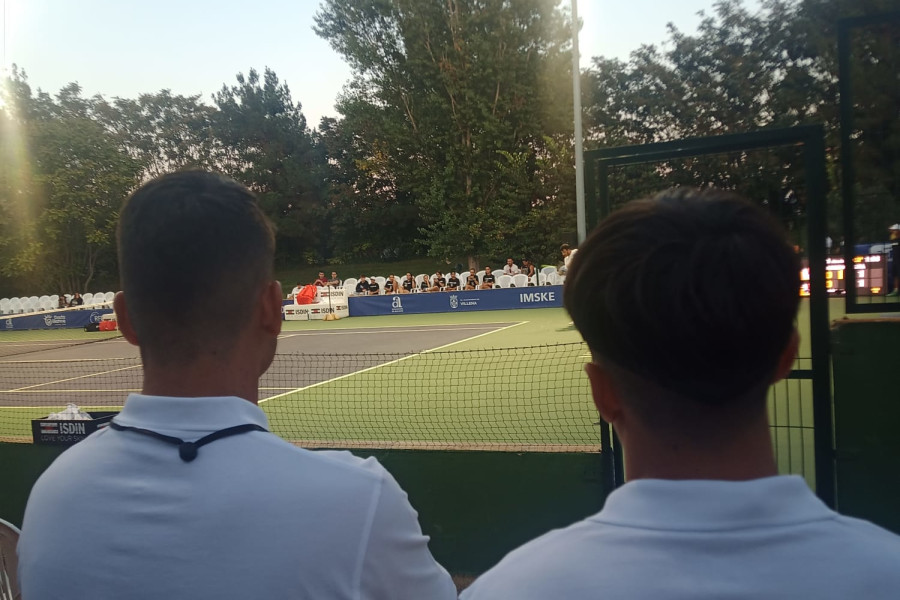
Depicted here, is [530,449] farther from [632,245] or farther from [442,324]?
[442,324]

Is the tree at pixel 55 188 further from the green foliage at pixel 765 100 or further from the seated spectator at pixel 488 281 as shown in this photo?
the green foliage at pixel 765 100

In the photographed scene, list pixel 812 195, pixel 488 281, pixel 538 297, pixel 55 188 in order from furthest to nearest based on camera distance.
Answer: pixel 55 188 < pixel 488 281 < pixel 538 297 < pixel 812 195

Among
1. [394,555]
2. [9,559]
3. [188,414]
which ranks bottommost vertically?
[9,559]

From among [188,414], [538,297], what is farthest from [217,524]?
[538,297]

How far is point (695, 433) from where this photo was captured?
0.90 metres

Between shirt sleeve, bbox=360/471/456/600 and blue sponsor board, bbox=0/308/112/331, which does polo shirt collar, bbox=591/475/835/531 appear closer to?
shirt sleeve, bbox=360/471/456/600

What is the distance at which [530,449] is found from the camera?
4.37m

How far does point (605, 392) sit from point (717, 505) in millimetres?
234

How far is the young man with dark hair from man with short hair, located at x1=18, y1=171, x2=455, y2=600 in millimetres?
274

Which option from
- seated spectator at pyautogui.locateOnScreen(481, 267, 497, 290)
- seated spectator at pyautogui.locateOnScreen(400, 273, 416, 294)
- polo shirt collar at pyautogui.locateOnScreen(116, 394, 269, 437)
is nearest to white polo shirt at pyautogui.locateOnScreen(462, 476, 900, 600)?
polo shirt collar at pyautogui.locateOnScreen(116, 394, 269, 437)

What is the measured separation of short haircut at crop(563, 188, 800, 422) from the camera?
32.6 inches

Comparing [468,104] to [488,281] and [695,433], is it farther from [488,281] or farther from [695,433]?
[695,433]

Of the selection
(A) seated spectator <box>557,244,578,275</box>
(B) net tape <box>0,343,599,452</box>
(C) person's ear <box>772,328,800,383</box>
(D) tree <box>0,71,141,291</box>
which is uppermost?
(D) tree <box>0,71,141,291</box>

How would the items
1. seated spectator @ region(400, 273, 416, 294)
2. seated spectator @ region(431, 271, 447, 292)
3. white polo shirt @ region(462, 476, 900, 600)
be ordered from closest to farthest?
white polo shirt @ region(462, 476, 900, 600)
seated spectator @ region(431, 271, 447, 292)
seated spectator @ region(400, 273, 416, 294)
